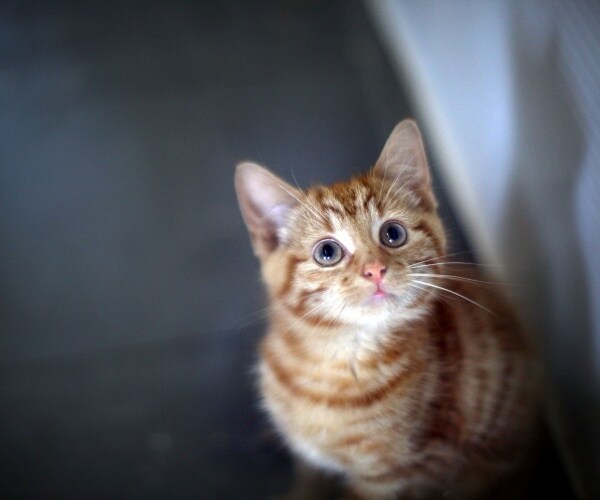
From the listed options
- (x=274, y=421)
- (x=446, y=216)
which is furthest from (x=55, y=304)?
(x=446, y=216)

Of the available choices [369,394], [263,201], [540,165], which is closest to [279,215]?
[263,201]

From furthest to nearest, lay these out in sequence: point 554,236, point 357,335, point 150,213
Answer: point 150,213
point 554,236
point 357,335

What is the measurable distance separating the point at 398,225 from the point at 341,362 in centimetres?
28

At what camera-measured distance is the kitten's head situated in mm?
987

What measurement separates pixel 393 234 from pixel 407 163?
0.46ft

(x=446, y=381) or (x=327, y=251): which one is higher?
(x=327, y=251)

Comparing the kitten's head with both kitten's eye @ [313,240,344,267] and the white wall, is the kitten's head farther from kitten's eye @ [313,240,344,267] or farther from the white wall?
the white wall

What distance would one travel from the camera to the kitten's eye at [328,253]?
1.02m

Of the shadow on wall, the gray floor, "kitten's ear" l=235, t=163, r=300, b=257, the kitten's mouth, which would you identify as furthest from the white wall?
"kitten's ear" l=235, t=163, r=300, b=257

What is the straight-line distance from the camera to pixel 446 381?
1102 mm

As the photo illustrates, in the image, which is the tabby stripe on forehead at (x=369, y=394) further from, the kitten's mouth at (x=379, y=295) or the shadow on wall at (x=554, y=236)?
the shadow on wall at (x=554, y=236)

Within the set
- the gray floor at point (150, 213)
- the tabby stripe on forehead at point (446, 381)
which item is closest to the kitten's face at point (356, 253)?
the tabby stripe on forehead at point (446, 381)

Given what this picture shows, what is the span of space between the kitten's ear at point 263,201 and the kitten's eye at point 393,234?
17cm

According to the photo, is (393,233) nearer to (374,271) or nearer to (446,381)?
(374,271)
